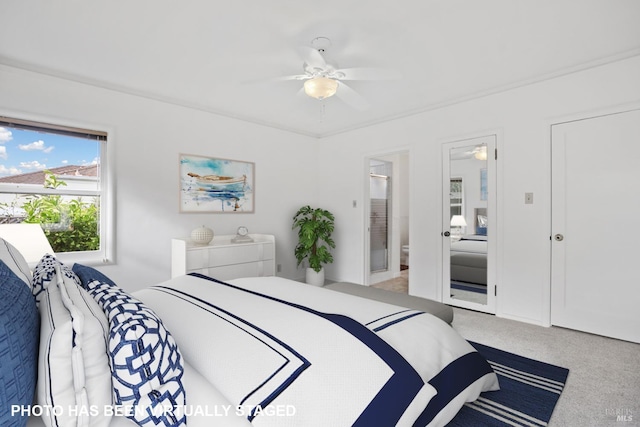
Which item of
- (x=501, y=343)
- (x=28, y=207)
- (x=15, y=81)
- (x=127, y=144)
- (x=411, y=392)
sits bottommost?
(x=501, y=343)

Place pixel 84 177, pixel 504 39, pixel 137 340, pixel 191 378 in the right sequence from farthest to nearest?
pixel 84 177
pixel 504 39
pixel 191 378
pixel 137 340

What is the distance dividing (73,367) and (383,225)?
4.98 metres

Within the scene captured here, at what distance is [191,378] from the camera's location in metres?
1.10

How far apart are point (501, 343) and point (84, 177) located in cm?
435

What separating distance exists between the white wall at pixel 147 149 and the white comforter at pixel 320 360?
2112 mm

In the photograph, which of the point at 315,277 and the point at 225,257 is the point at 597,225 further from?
the point at 225,257

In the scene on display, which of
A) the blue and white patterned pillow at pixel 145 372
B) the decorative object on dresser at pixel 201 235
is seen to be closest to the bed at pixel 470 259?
the decorative object on dresser at pixel 201 235

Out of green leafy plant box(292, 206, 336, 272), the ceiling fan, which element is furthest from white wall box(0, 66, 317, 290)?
the ceiling fan

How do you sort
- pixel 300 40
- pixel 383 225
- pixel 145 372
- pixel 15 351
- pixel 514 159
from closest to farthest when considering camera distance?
pixel 15 351 → pixel 145 372 → pixel 300 40 → pixel 514 159 → pixel 383 225

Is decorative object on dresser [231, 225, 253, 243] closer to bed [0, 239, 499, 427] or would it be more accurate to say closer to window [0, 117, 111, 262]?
window [0, 117, 111, 262]

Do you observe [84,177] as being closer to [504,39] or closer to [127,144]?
[127,144]

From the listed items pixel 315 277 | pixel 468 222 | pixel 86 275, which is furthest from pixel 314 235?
pixel 86 275

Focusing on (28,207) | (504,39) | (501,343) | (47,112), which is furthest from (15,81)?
(501,343)

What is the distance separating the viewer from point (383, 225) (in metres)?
5.48
